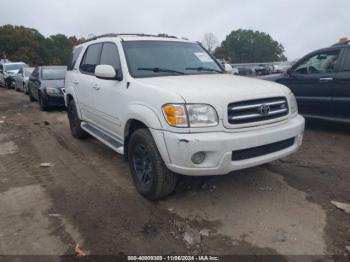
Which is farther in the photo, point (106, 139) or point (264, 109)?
point (106, 139)

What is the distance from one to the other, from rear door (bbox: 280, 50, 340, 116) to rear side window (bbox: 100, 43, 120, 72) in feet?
13.5

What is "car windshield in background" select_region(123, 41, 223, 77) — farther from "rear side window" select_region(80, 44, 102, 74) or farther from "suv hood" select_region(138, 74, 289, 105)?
"rear side window" select_region(80, 44, 102, 74)

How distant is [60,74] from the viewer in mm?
12352

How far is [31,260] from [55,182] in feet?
6.11

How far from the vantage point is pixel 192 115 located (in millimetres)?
3518

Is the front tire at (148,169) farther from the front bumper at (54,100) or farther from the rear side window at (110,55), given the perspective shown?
the front bumper at (54,100)

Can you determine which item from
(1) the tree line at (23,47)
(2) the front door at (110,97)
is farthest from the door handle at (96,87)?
(1) the tree line at (23,47)

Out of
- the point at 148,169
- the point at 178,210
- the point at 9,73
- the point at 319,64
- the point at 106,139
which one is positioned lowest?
the point at 178,210

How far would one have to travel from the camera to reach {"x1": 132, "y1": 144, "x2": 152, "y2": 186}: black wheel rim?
405 cm

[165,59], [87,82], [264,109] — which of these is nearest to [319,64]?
[165,59]

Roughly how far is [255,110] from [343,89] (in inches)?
137

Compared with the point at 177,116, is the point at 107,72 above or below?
above

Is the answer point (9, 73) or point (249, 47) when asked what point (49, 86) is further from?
point (249, 47)

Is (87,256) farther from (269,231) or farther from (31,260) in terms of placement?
(269,231)
